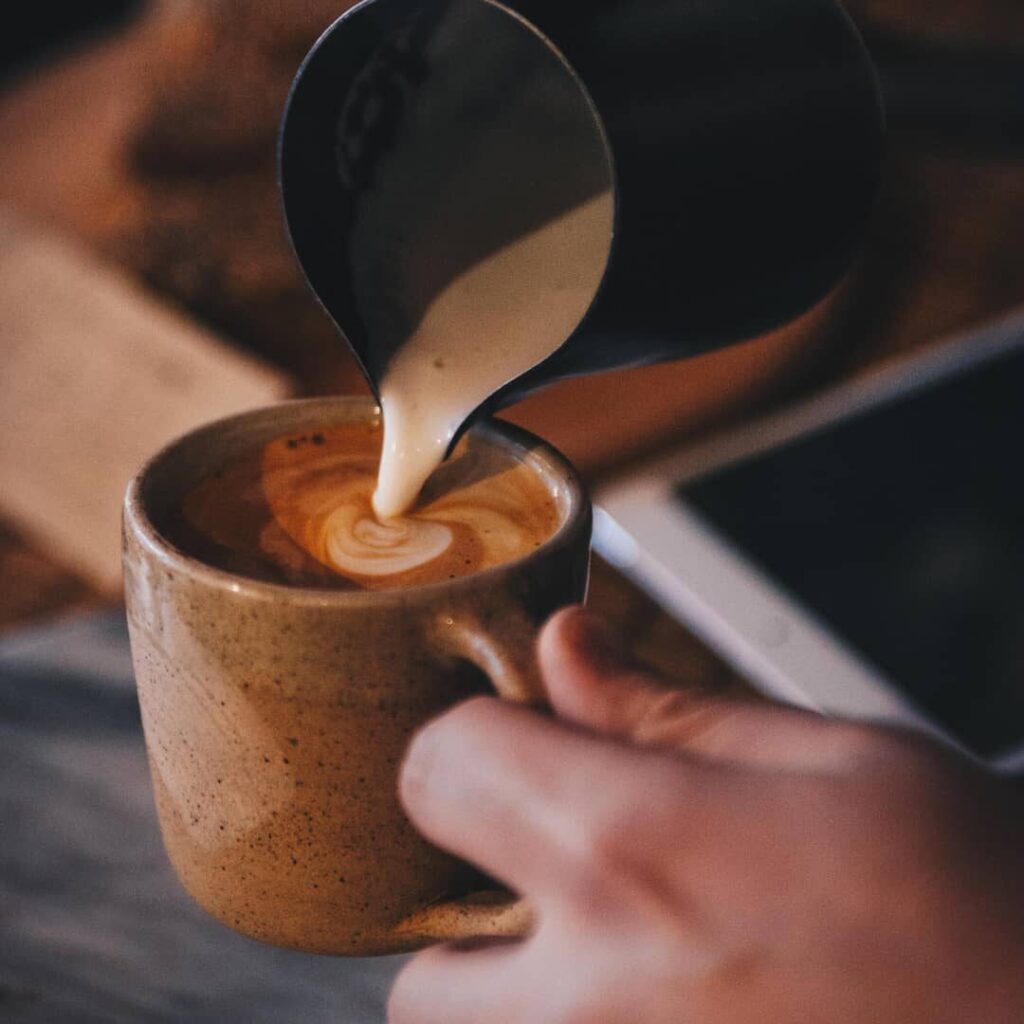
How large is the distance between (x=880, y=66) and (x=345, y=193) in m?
1.69

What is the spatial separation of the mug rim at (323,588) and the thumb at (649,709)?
7 cm

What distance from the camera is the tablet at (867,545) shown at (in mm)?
927

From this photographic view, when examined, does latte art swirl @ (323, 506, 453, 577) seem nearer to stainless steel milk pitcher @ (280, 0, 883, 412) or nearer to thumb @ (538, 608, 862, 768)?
stainless steel milk pitcher @ (280, 0, 883, 412)

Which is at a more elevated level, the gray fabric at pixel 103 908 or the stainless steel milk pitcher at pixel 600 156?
the stainless steel milk pitcher at pixel 600 156

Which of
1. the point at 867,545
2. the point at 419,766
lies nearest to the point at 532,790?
the point at 419,766

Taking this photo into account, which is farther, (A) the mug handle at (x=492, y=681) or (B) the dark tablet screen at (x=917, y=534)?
(B) the dark tablet screen at (x=917, y=534)

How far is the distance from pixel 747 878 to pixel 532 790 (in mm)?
66

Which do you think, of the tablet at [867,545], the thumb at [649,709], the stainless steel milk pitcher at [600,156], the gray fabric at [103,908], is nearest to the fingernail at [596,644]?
the thumb at [649,709]

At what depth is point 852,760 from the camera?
1.28 feet

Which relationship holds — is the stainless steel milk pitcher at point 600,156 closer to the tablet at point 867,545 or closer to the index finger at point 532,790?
the index finger at point 532,790

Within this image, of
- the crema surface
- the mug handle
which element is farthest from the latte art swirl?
the mug handle

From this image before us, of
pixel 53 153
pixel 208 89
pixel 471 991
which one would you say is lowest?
pixel 53 153

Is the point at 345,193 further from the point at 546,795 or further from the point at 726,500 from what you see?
the point at 726,500

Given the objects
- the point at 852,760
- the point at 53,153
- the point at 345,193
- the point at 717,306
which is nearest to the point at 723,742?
the point at 852,760
